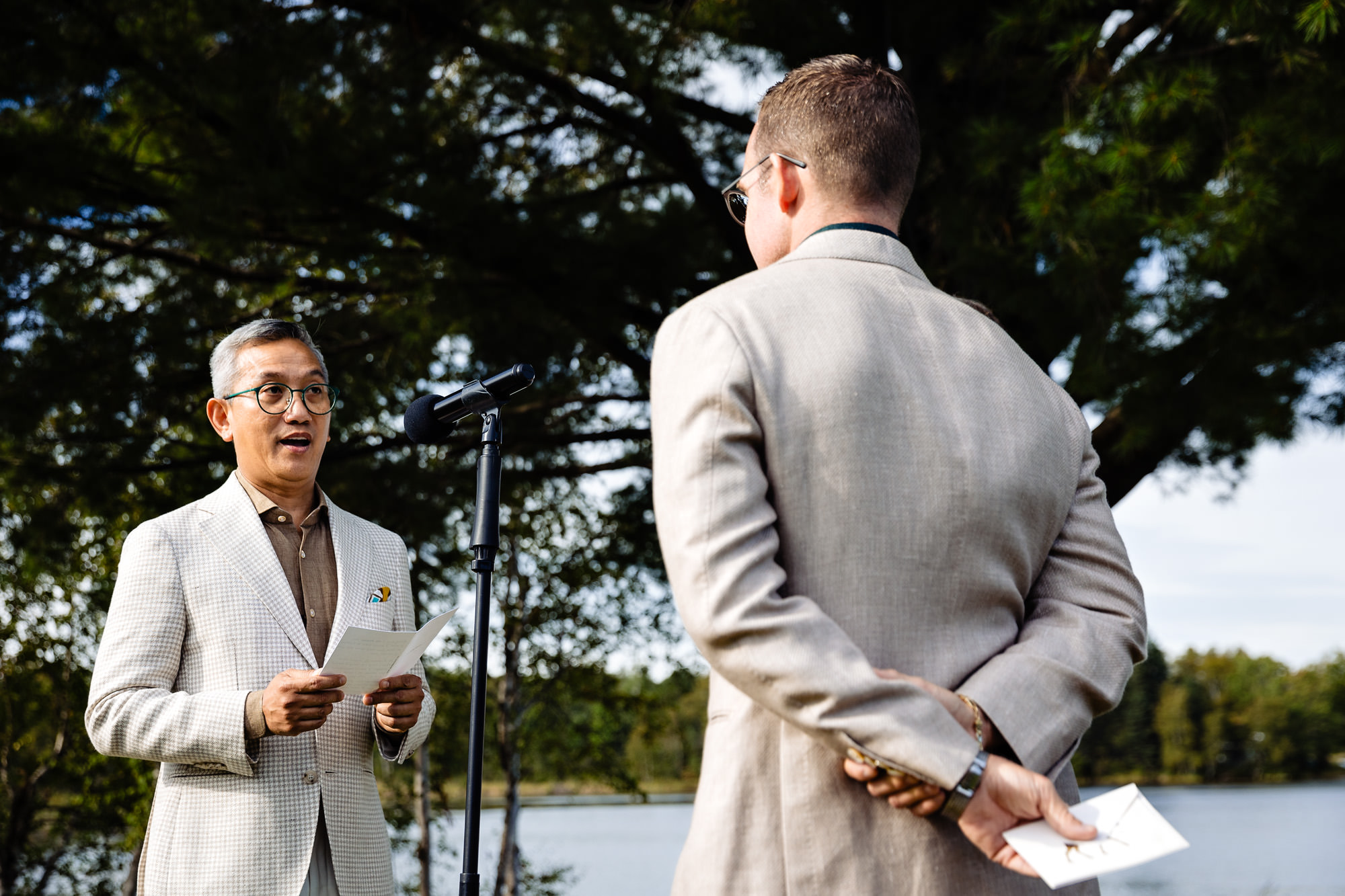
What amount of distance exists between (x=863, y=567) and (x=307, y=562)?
144 cm

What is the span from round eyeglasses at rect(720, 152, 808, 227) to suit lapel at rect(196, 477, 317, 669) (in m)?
1.17

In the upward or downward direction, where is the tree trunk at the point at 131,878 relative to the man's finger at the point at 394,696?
downward

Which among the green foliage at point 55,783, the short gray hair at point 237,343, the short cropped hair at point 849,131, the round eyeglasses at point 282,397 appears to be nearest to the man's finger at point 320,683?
the round eyeglasses at point 282,397

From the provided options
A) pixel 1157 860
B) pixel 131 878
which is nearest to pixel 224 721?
pixel 131 878

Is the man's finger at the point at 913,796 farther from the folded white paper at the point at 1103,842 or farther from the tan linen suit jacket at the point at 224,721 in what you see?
the tan linen suit jacket at the point at 224,721

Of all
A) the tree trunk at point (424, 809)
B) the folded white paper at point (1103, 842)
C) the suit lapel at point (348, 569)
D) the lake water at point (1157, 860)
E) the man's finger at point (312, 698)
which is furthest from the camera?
the lake water at point (1157, 860)

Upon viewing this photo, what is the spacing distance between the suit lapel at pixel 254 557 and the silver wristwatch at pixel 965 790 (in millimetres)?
1389

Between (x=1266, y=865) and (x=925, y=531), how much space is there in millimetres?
27019

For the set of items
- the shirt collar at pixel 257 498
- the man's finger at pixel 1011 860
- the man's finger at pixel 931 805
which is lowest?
the man's finger at pixel 1011 860

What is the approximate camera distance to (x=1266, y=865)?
2345cm

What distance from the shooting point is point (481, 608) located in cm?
194

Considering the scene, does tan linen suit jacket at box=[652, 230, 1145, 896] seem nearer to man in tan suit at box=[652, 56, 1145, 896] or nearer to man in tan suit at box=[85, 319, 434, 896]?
man in tan suit at box=[652, 56, 1145, 896]

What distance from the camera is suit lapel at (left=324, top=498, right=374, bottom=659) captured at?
7.14 feet

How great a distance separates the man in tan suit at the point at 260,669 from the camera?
192 cm
